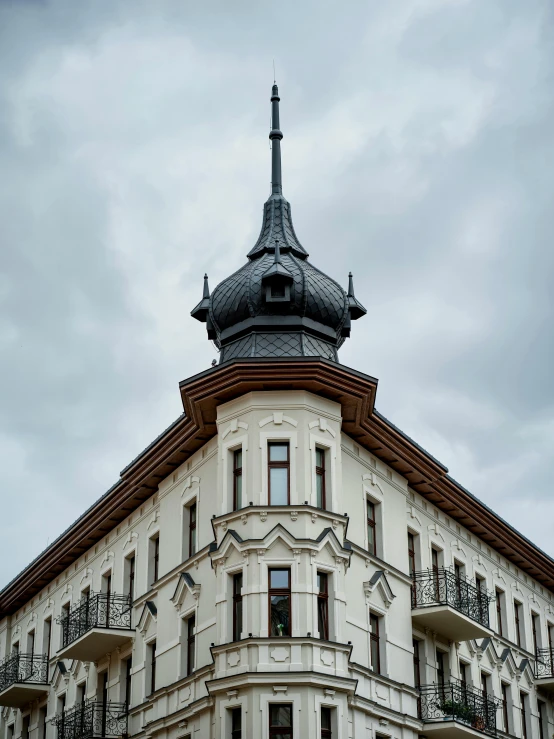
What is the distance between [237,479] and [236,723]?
6409mm

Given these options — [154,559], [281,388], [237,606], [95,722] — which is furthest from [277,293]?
[95,722]

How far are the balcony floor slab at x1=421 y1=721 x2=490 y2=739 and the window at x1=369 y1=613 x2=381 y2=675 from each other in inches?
101

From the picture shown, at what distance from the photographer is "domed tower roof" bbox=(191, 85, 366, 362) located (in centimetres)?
3578

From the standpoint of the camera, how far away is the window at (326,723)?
3094 cm

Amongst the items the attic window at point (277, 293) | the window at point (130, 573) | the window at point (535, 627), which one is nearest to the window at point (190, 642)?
the window at point (130, 573)

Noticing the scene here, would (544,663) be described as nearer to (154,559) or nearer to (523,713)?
(523,713)

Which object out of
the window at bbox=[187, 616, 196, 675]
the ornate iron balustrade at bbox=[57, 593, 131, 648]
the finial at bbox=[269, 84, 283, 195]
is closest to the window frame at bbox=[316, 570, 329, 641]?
the window at bbox=[187, 616, 196, 675]

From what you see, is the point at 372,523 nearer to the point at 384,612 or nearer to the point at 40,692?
the point at 384,612

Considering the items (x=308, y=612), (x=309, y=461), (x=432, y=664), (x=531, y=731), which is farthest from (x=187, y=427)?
(x=531, y=731)

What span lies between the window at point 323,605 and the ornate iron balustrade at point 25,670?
18.1 meters

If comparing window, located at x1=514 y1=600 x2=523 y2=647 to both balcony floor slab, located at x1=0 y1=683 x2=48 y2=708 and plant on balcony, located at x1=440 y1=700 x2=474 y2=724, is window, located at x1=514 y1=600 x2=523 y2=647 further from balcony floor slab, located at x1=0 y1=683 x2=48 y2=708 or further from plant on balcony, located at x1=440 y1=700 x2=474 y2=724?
balcony floor slab, located at x1=0 y1=683 x2=48 y2=708

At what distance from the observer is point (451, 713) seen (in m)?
36.5

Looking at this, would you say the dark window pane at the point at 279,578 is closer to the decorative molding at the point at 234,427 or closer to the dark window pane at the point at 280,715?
the dark window pane at the point at 280,715

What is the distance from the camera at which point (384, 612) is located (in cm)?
3591
